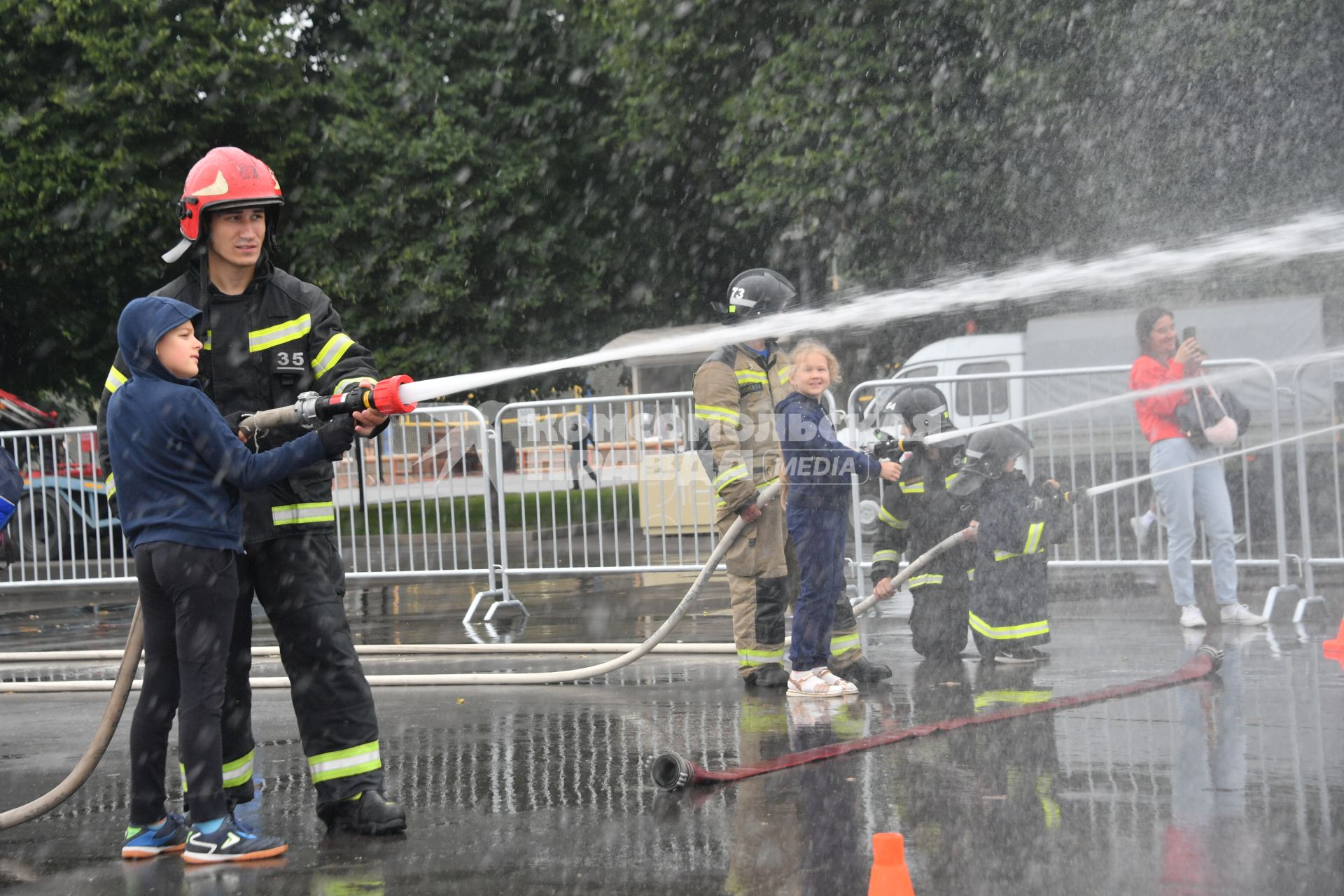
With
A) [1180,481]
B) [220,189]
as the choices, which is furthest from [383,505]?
[220,189]

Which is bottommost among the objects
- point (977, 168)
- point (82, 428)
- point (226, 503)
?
point (226, 503)

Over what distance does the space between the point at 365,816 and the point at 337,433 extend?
1217mm

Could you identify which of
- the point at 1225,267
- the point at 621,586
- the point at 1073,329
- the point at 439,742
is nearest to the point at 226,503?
the point at 439,742

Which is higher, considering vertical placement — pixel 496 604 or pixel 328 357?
pixel 328 357

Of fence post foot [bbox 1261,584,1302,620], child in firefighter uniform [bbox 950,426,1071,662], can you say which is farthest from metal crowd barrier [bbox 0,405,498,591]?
fence post foot [bbox 1261,584,1302,620]

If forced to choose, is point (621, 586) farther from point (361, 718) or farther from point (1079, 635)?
point (361, 718)

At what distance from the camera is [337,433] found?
437 cm

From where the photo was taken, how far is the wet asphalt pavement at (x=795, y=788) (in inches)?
160

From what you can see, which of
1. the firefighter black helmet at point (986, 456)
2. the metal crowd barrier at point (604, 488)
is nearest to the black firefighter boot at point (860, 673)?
the firefighter black helmet at point (986, 456)

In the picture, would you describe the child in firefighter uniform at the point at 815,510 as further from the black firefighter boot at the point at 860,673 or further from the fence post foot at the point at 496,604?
the fence post foot at the point at 496,604

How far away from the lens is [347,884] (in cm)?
416

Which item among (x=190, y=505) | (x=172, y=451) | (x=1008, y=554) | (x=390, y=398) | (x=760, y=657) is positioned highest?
(x=390, y=398)

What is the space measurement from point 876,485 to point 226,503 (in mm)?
8370

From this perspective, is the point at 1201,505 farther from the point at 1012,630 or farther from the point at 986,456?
the point at 1012,630
